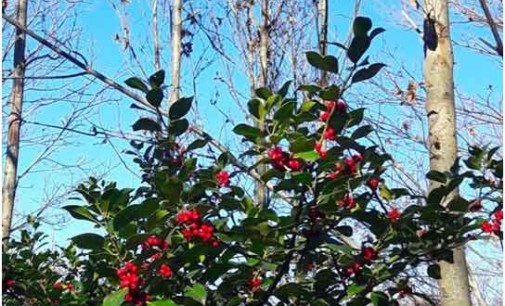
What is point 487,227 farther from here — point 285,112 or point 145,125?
point 145,125

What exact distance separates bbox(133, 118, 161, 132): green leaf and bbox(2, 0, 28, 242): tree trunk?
3214mm

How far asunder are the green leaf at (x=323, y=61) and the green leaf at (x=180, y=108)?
0.25 meters

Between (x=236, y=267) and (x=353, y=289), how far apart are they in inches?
7.6

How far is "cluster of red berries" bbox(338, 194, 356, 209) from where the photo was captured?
1.14 m

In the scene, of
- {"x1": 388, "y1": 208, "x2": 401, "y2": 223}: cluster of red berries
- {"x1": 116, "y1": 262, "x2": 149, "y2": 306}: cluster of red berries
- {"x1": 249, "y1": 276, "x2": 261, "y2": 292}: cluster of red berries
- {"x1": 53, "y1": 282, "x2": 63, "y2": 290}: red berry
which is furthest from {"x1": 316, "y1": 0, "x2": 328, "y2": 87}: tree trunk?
{"x1": 53, "y1": 282, "x2": 63, "y2": 290}: red berry

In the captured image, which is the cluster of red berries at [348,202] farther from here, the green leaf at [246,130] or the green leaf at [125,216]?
the green leaf at [125,216]

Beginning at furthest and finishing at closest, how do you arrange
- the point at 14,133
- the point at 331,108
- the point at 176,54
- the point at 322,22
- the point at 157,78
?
1. the point at 14,133
2. the point at 176,54
3. the point at 322,22
4. the point at 157,78
5. the point at 331,108

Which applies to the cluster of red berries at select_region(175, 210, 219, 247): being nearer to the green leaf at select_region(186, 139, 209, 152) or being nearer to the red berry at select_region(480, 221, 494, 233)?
the green leaf at select_region(186, 139, 209, 152)

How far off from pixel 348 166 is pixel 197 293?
1.05 feet

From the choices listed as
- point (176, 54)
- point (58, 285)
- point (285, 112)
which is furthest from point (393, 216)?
point (176, 54)

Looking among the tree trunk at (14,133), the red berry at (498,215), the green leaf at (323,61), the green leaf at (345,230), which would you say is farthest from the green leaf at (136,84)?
the tree trunk at (14,133)

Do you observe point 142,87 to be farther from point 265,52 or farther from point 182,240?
point 265,52

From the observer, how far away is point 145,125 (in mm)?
1317

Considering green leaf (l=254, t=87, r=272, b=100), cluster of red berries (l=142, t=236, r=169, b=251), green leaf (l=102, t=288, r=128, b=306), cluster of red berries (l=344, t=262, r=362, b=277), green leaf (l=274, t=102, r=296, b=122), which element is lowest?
green leaf (l=102, t=288, r=128, b=306)
